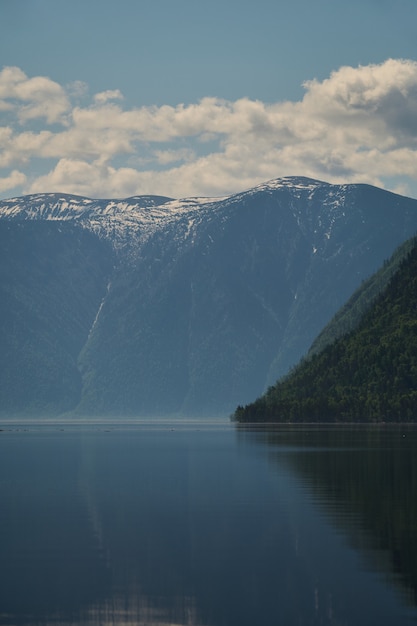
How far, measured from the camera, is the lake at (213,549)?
49.7m

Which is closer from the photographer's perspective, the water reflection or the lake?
the lake

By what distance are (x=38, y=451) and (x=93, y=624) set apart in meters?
148

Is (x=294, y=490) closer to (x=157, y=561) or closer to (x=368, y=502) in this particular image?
(x=368, y=502)

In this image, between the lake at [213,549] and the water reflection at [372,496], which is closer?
the lake at [213,549]

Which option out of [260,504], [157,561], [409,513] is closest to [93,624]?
[157,561]

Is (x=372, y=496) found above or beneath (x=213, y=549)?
above

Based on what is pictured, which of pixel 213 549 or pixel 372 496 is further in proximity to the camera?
pixel 372 496

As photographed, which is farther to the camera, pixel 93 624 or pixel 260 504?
pixel 260 504

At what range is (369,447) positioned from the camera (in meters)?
173

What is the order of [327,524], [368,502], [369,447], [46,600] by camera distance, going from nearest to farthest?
[46,600] → [327,524] → [368,502] → [369,447]

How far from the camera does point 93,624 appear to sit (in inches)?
1866

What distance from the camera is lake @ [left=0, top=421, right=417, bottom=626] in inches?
1957

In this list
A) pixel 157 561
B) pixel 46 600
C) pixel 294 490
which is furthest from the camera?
pixel 294 490

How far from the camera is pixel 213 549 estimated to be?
65.6m
